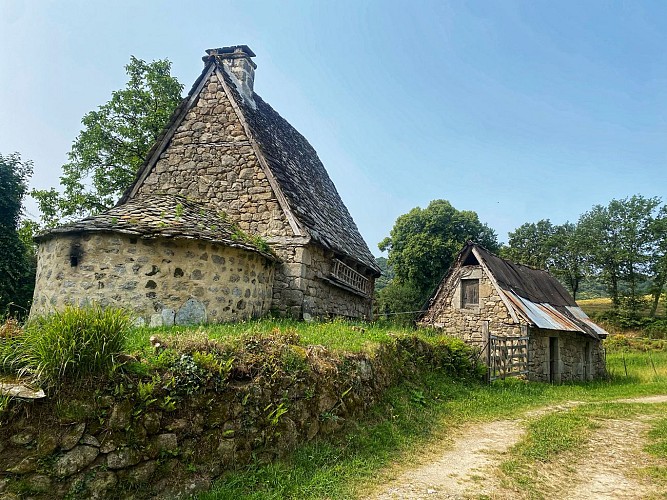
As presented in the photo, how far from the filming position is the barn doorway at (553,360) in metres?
16.9

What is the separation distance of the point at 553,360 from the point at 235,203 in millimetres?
13513

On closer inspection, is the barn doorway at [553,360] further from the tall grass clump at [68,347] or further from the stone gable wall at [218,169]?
the tall grass clump at [68,347]

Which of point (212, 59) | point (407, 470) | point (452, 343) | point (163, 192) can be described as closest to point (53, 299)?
point (163, 192)

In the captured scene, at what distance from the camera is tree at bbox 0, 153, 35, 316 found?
15203 mm

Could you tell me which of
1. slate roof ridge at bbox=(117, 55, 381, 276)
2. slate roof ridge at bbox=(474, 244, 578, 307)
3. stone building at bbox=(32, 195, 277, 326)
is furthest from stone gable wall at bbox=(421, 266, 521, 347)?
stone building at bbox=(32, 195, 277, 326)

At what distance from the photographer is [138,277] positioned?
873 centimetres

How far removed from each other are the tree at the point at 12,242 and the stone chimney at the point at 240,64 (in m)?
8.27

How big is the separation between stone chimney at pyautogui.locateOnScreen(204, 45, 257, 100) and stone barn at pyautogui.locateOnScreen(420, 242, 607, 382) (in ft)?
34.0

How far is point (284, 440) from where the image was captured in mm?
5824

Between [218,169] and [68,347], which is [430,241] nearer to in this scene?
[218,169]

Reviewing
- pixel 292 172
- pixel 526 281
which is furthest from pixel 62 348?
pixel 526 281

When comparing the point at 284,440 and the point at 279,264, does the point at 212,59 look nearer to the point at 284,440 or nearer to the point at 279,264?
the point at 279,264

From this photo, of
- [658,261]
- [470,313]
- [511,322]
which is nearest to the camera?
[511,322]

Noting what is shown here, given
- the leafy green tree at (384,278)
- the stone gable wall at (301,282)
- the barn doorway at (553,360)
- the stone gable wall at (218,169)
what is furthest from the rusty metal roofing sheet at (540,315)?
the leafy green tree at (384,278)
